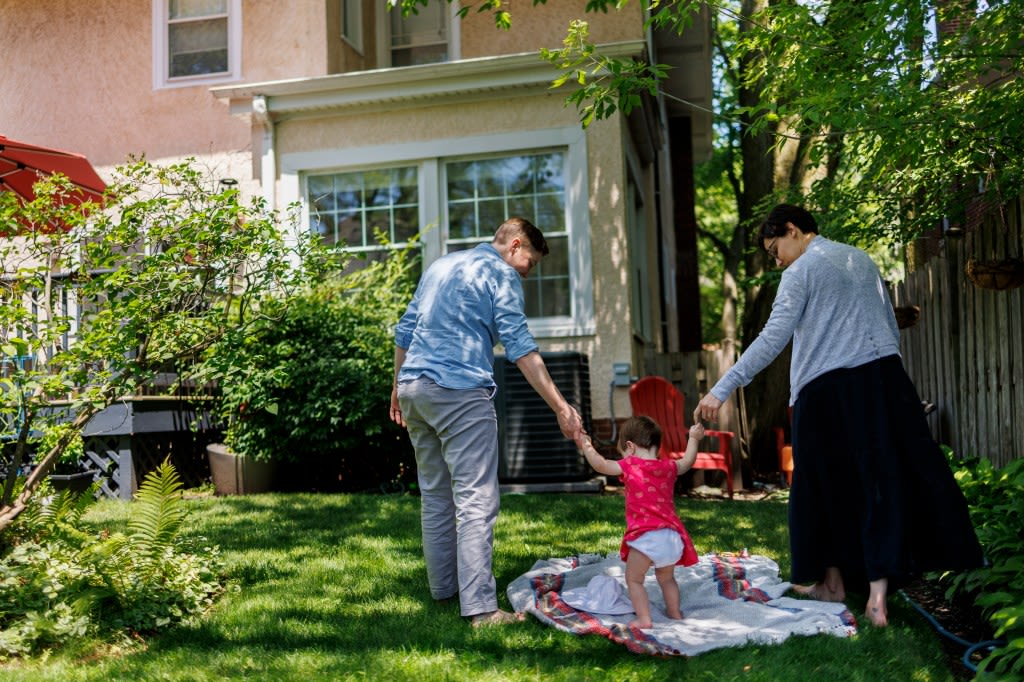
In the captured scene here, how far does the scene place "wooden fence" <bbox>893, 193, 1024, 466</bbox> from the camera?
5.96m

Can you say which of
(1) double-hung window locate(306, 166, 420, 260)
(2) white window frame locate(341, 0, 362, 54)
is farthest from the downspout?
(2) white window frame locate(341, 0, 362, 54)

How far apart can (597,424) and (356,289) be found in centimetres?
255

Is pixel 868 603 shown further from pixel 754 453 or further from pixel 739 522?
pixel 754 453

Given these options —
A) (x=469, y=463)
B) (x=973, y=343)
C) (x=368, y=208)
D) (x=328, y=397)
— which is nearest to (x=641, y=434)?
(x=469, y=463)

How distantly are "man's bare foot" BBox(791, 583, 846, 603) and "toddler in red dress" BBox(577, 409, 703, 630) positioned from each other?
70 centimetres

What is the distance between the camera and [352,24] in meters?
11.2

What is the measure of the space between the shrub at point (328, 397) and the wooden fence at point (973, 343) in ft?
14.2

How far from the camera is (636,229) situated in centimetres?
1153

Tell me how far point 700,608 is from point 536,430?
3949 mm

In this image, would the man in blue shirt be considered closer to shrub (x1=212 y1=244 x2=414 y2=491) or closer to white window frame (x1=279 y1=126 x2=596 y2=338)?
shrub (x1=212 y1=244 x2=414 y2=491)

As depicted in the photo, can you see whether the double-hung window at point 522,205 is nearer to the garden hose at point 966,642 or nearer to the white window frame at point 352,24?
the white window frame at point 352,24

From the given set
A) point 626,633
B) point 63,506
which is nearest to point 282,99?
point 63,506

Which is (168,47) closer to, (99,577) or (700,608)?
(99,577)

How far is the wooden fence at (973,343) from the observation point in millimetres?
5957
